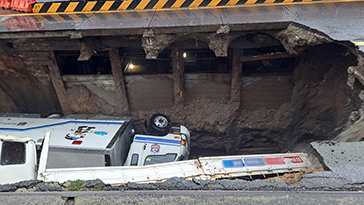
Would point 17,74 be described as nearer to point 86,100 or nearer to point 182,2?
point 86,100

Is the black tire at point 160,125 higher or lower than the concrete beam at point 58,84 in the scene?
lower

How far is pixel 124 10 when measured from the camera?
399 centimetres

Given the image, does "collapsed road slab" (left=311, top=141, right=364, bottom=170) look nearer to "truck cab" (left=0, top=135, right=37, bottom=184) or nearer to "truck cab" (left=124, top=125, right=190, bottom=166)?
"truck cab" (left=124, top=125, right=190, bottom=166)

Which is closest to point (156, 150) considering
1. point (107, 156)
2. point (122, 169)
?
point (107, 156)

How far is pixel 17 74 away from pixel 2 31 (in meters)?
2.20

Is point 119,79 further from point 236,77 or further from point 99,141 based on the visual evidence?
point 236,77

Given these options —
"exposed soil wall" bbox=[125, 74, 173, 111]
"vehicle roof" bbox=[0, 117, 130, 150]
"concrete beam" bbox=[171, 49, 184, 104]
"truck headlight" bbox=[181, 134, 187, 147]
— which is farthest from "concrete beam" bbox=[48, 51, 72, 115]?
"truck headlight" bbox=[181, 134, 187, 147]

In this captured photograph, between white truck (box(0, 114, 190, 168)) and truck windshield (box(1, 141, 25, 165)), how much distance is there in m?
1.01

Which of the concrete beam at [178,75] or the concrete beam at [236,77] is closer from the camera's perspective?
the concrete beam at [236,77]

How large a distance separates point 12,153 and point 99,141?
147 cm

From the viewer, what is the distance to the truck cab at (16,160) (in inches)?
101

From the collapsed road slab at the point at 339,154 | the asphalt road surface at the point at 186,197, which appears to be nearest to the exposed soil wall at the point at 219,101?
the collapsed road slab at the point at 339,154

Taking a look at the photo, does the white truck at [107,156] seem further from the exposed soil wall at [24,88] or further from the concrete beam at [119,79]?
the exposed soil wall at [24,88]

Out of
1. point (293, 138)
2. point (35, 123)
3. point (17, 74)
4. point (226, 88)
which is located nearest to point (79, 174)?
point (35, 123)
